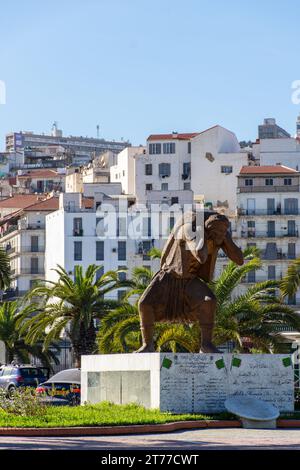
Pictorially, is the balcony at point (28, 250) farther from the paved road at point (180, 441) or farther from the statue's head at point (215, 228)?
the paved road at point (180, 441)

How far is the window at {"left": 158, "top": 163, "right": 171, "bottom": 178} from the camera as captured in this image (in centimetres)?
11925

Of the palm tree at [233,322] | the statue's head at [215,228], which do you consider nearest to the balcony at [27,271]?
the palm tree at [233,322]

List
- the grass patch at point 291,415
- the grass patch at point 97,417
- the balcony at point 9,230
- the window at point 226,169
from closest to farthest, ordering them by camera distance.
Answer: the grass patch at point 97,417, the grass patch at point 291,415, the window at point 226,169, the balcony at point 9,230

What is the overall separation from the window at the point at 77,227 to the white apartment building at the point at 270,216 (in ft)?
35.2

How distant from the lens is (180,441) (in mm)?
26391

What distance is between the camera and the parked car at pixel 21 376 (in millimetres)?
50250

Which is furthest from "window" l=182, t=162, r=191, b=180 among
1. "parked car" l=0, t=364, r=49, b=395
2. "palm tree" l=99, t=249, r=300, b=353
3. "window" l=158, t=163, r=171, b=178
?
"palm tree" l=99, t=249, r=300, b=353

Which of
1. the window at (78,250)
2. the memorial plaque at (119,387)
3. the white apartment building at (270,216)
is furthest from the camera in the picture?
the window at (78,250)

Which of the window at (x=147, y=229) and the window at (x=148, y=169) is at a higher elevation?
the window at (x=148, y=169)

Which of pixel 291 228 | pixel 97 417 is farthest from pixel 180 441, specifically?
pixel 291 228

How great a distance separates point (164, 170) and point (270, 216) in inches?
691

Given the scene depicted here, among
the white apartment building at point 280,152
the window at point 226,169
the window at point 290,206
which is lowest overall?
the window at point 290,206

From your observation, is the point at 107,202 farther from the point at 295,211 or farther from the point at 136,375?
the point at 136,375

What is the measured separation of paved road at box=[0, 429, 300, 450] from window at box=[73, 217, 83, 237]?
75.8 metres
